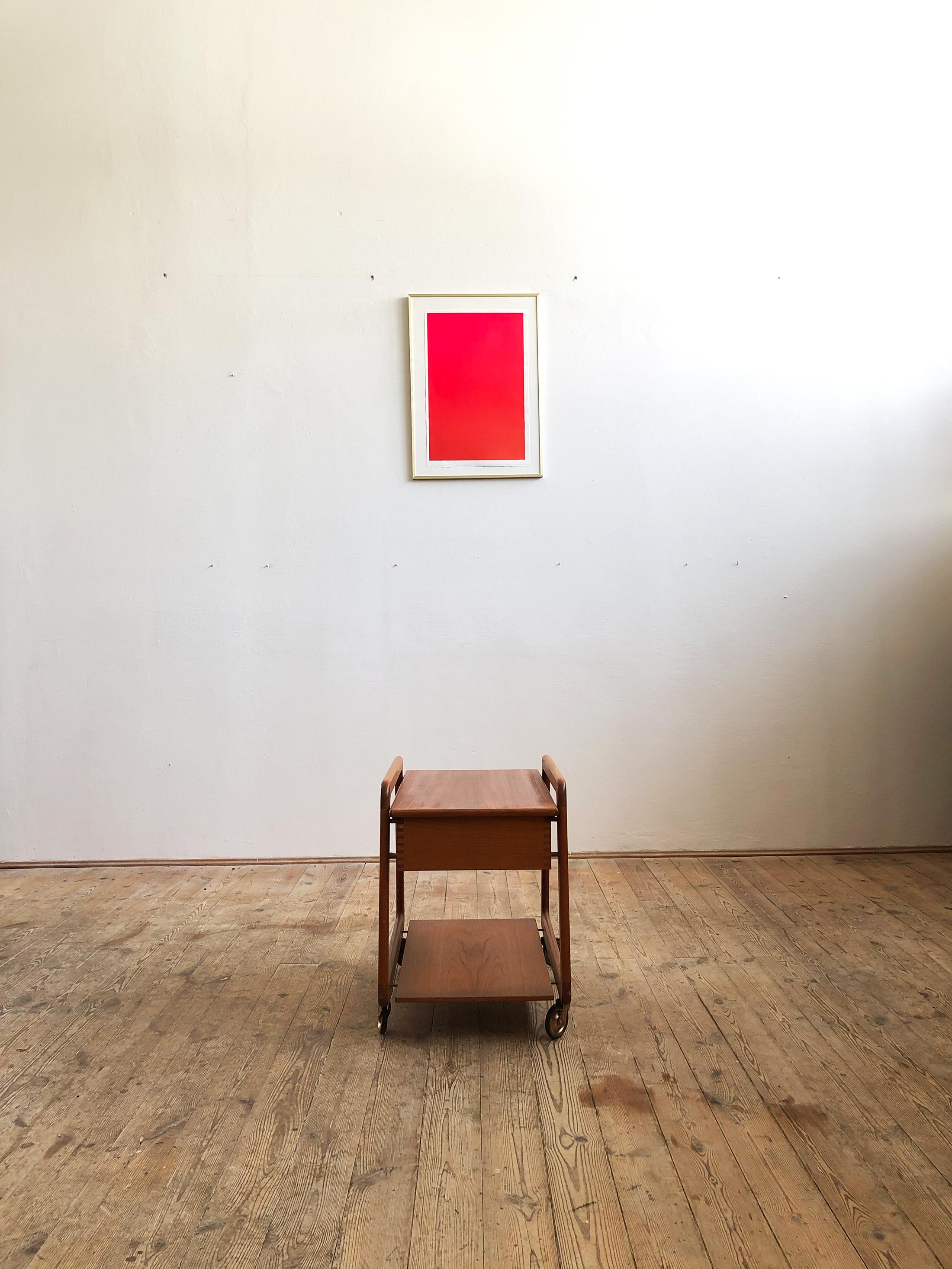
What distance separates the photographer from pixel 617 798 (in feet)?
11.6

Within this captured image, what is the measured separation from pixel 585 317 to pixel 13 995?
2.96 metres

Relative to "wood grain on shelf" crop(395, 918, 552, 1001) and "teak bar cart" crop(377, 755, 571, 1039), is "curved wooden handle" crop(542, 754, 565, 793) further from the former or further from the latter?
"wood grain on shelf" crop(395, 918, 552, 1001)

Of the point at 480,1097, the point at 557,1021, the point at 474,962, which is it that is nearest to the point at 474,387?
the point at 474,962

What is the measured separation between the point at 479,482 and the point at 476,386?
0.37 meters

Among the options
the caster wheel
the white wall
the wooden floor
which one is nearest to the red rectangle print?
the white wall

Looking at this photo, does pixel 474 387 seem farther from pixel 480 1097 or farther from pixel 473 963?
pixel 480 1097

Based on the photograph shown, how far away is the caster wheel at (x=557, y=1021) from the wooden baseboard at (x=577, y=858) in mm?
1461

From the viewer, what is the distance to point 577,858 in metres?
3.52

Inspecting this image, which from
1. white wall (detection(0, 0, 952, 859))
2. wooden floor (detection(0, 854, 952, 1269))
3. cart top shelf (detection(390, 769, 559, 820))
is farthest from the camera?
white wall (detection(0, 0, 952, 859))

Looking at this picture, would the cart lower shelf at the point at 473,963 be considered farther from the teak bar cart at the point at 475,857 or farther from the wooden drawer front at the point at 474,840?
the wooden drawer front at the point at 474,840

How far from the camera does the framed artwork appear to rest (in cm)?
342

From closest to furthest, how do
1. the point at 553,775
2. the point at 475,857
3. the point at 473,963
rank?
the point at 475,857 < the point at 553,775 < the point at 473,963

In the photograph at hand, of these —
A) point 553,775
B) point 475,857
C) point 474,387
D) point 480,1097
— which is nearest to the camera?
point 480,1097

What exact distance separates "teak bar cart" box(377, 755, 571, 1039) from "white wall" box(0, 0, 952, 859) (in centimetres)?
129
